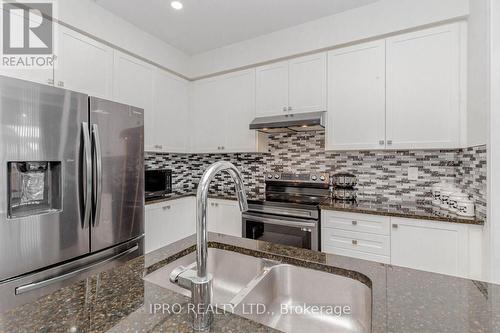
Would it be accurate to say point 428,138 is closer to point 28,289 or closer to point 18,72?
point 28,289

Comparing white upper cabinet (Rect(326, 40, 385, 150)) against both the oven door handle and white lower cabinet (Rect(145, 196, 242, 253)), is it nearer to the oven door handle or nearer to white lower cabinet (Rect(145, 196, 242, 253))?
the oven door handle

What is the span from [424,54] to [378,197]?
1.36 meters

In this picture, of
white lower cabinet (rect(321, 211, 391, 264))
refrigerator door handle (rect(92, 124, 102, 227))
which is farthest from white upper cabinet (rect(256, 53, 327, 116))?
refrigerator door handle (rect(92, 124, 102, 227))

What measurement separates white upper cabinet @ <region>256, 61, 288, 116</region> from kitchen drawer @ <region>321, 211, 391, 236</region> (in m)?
1.24

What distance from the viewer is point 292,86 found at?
2.70 metres

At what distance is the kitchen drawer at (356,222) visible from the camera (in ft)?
6.70

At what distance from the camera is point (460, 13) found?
77.9 inches

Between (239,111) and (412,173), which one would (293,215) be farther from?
(239,111)

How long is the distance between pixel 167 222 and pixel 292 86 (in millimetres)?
2030

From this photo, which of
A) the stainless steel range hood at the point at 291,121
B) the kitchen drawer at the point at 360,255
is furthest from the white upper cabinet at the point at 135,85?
the kitchen drawer at the point at 360,255

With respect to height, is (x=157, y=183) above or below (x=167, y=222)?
above

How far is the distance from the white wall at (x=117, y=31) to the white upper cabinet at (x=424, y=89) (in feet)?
7.75

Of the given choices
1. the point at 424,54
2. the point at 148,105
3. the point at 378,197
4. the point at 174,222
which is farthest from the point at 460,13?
the point at 174,222

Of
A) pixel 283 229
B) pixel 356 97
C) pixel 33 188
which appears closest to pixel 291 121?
pixel 356 97
